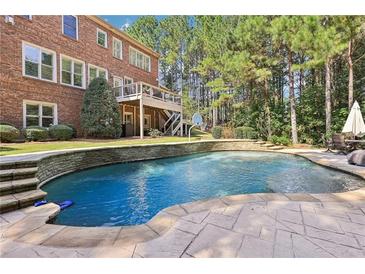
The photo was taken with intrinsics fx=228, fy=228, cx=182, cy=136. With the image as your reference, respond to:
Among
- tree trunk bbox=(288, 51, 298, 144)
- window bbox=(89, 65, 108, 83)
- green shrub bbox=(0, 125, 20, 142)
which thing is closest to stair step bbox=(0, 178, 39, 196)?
green shrub bbox=(0, 125, 20, 142)

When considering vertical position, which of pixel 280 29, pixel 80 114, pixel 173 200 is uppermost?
pixel 280 29

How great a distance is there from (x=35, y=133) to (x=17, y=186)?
6970 mm

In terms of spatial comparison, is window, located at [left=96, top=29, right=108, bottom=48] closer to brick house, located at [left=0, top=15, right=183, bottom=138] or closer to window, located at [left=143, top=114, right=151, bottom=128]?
brick house, located at [left=0, top=15, right=183, bottom=138]

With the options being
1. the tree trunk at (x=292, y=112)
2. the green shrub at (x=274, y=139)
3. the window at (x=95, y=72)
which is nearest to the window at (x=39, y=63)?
the window at (x=95, y=72)

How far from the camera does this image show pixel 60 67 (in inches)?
468

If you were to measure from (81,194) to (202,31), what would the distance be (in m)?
23.3

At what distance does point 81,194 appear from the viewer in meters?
4.80

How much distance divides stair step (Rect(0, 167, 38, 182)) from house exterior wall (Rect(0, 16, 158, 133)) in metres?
6.81

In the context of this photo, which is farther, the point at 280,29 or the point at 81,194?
the point at 280,29

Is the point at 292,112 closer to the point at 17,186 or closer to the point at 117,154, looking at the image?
the point at 117,154
